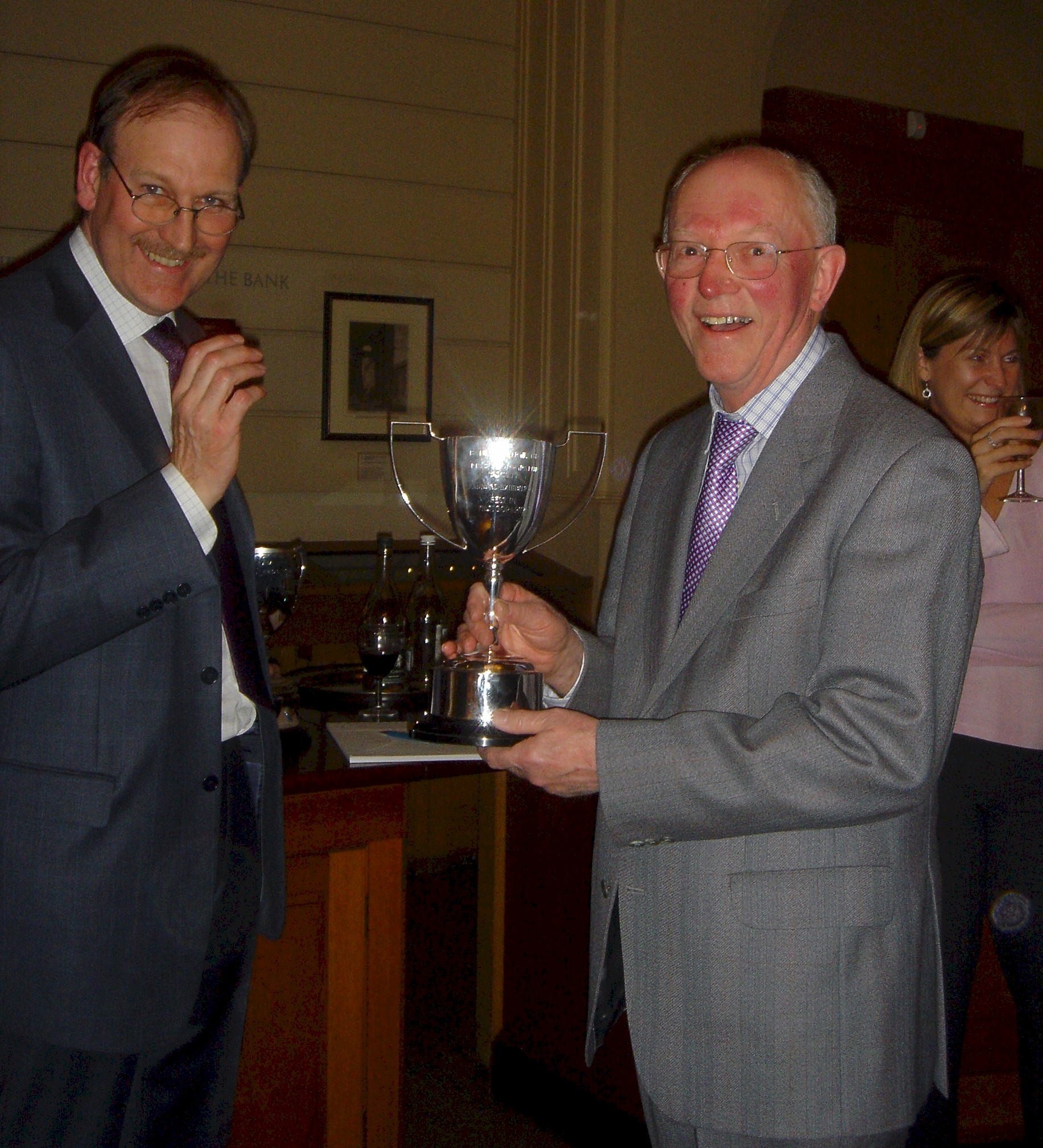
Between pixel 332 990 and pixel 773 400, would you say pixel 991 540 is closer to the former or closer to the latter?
pixel 773 400

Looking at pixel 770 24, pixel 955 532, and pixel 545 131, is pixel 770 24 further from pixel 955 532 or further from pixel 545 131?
pixel 955 532

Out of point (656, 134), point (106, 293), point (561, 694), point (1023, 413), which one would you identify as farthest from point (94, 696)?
point (656, 134)

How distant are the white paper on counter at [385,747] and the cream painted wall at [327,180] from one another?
1509 mm

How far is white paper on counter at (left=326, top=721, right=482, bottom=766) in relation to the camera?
181 centimetres

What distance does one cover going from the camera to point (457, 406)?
3.68m

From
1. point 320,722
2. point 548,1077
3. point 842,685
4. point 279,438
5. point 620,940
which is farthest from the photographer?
Result: point 279,438

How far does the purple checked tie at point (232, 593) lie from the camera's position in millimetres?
1409

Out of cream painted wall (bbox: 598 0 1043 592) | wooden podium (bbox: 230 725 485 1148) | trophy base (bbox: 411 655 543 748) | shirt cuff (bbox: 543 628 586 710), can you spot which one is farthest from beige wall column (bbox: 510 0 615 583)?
trophy base (bbox: 411 655 543 748)

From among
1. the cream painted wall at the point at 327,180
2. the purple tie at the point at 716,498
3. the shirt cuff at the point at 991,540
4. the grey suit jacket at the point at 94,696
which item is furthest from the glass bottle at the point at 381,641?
the cream painted wall at the point at 327,180

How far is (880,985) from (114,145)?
1277 mm

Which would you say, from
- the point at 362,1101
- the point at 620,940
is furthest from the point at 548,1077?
the point at 620,940

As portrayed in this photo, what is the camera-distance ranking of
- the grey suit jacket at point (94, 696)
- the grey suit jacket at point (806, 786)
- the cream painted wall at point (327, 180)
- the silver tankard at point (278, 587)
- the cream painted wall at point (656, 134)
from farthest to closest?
the cream painted wall at point (656, 134), the cream painted wall at point (327, 180), the silver tankard at point (278, 587), the grey suit jacket at point (94, 696), the grey suit jacket at point (806, 786)

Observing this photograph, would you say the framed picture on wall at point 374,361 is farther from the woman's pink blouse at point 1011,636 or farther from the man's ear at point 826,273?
the man's ear at point 826,273

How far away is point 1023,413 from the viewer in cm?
201
